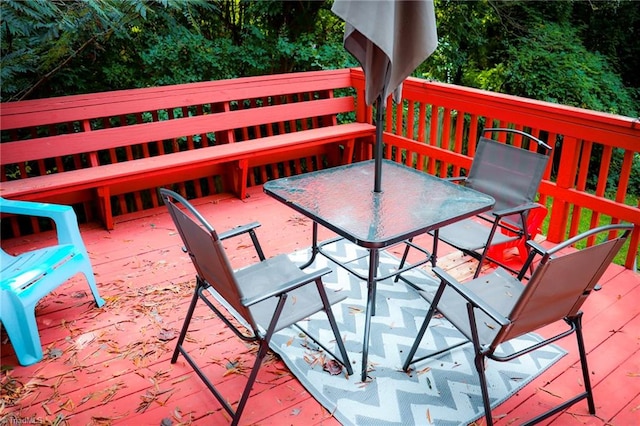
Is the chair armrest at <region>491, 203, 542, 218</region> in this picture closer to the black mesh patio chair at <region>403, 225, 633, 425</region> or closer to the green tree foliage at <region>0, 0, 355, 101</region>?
the black mesh patio chair at <region>403, 225, 633, 425</region>

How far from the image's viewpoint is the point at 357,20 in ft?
7.51

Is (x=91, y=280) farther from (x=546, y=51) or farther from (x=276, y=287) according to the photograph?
(x=546, y=51)

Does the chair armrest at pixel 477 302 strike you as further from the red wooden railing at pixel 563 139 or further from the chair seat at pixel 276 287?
the red wooden railing at pixel 563 139

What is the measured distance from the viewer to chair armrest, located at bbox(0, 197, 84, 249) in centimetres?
294

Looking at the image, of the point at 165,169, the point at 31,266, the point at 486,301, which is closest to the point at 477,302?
the point at 486,301

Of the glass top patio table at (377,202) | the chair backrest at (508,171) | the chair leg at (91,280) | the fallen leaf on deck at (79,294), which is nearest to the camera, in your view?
the glass top patio table at (377,202)

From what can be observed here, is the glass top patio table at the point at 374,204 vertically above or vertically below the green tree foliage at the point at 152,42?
below

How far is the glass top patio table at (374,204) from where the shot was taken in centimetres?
244

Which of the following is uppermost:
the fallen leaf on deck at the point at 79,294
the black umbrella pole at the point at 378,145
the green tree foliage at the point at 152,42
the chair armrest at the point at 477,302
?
the green tree foliage at the point at 152,42

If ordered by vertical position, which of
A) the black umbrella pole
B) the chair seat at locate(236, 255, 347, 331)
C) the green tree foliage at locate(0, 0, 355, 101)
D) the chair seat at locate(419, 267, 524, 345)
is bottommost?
the chair seat at locate(419, 267, 524, 345)

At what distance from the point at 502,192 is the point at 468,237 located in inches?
16.0

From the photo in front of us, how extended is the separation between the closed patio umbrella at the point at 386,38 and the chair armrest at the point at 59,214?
71.3 inches

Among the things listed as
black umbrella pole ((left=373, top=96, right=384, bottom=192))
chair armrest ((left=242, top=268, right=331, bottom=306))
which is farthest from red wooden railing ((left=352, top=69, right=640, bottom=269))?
chair armrest ((left=242, top=268, right=331, bottom=306))

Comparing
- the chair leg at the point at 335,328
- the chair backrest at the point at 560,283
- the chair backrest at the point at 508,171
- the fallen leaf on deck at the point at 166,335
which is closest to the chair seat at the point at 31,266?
the fallen leaf on deck at the point at 166,335
